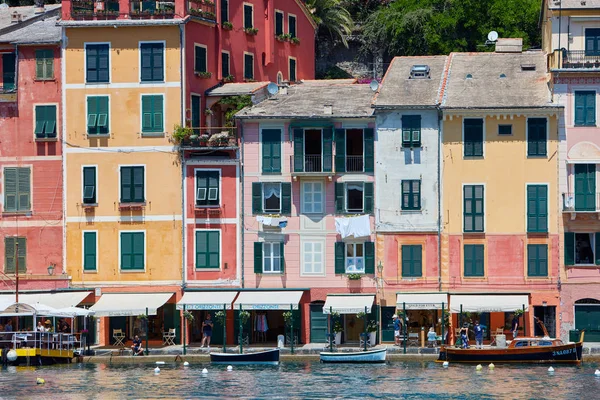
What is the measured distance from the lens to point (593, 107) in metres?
95.8

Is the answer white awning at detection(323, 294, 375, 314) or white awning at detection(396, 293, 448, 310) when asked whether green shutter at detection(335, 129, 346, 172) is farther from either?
white awning at detection(396, 293, 448, 310)

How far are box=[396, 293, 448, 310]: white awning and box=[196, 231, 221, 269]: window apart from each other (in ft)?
32.8

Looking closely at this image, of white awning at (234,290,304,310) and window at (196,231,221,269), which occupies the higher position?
window at (196,231,221,269)

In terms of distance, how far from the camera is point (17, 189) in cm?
10038

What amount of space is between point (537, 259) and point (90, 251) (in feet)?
76.9

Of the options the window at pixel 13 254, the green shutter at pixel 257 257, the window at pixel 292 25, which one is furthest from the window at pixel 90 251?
the window at pixel 292 25

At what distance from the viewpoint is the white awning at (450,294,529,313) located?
9425 cm

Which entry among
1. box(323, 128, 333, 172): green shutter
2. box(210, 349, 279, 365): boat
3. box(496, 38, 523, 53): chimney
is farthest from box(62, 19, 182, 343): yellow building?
box(496, 38, 523, 53): chimney

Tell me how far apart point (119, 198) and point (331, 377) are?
1822cm

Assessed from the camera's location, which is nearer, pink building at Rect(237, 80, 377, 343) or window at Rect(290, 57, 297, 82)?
pink building at Rect(237, 80, 377, 343)

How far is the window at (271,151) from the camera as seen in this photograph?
323 ft

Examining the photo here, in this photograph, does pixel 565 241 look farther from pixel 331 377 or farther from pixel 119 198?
Answer: pixel 119 198

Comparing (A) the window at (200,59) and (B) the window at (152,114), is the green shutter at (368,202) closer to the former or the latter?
(B) the window at (152,114)

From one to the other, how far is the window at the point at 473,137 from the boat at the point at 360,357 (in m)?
11.9
